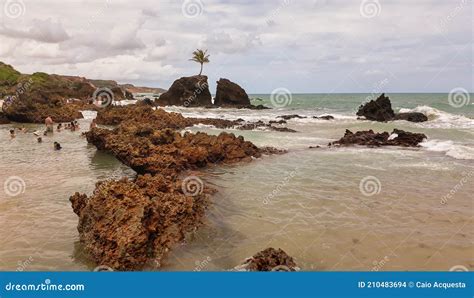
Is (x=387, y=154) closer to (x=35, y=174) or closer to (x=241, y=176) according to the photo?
(x=241, y=176)

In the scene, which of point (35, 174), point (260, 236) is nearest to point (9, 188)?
point (35, 174)

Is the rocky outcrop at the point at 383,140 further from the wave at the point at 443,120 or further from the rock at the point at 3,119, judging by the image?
the rock at the point at 3,119

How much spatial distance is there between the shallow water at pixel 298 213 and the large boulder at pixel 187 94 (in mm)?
55408

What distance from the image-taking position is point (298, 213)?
9.85 m

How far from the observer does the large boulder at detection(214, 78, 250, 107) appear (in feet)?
240

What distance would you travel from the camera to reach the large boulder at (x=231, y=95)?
73.2 m

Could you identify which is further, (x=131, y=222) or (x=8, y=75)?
(x=8, y=75)

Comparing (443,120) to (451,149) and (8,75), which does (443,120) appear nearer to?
(451,149)

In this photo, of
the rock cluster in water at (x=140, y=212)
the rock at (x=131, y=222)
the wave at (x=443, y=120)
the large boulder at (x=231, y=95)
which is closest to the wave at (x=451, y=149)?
the rock cluster in water at (x=140, y=212)

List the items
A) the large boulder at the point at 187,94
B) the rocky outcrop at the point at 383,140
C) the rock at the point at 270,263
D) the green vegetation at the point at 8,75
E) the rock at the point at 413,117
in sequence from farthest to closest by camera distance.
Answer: the green vegetation at the point at 8,75
the large boulder at the point at 187,94
the rock at the point at 413,117
the rocky outcrop at the point at 383,140
the rock at the point at 270,263

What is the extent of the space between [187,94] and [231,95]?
8.35 metres

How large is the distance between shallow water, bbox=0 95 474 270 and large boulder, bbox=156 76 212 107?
182 ft

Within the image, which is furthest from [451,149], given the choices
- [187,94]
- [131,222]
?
[187,94]

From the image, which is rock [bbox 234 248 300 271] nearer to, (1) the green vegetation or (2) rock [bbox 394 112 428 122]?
(2) rock [bbox 394 112 428 122]
